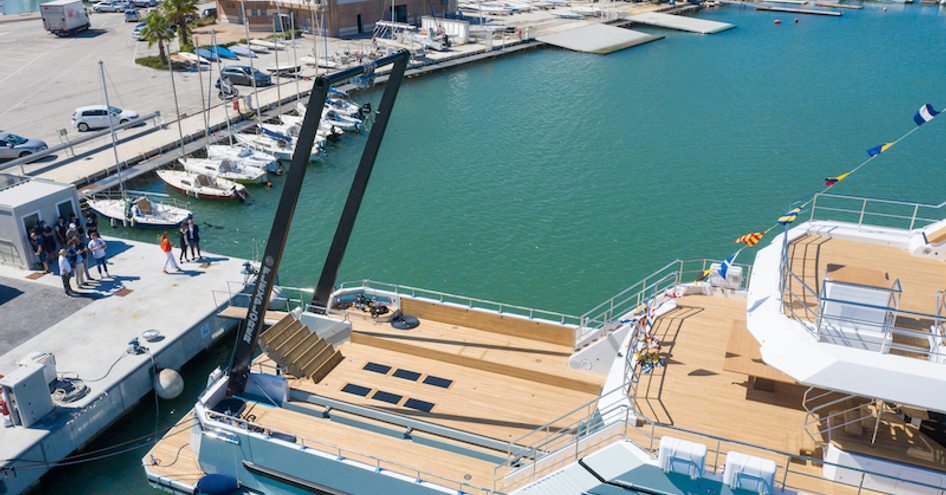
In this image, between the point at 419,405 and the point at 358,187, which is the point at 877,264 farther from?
the point at 358,187

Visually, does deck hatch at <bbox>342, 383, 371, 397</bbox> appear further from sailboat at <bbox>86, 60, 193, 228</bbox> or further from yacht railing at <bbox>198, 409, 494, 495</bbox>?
sailboat at <bbox>86, 60, 193, 228</bbox>

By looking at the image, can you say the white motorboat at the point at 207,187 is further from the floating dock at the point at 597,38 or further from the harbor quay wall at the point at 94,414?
the floating dock at the point at 597,38

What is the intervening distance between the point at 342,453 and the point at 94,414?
7682 millimetres

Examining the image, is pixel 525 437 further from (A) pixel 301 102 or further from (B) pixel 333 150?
(A) pixel 301 102

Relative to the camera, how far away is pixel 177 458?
54.8 feet

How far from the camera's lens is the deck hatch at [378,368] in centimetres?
1777

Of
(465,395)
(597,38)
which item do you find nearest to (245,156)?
(465,395)

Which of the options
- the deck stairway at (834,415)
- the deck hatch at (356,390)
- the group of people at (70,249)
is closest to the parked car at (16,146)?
the group of people at (70,249)

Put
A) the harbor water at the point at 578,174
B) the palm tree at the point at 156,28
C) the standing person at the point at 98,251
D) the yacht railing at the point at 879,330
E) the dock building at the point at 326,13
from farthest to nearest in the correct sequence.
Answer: the dock building at the point at 326,13 < the palm tree at the point at 156,28 < the harbor water at the point at 578,174 < the standing person at the point at 98,251 < the yacht railing at the point at 879,330

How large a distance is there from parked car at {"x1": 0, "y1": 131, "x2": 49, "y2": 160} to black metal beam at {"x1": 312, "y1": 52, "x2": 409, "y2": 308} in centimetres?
2804

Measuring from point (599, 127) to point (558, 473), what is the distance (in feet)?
132

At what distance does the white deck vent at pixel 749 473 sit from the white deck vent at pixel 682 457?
449 mm

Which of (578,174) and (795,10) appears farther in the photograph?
(795,10)

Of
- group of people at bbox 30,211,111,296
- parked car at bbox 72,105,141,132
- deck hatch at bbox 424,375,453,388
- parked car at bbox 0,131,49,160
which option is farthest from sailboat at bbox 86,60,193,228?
deck hatch at bbox 424,375,453,388
